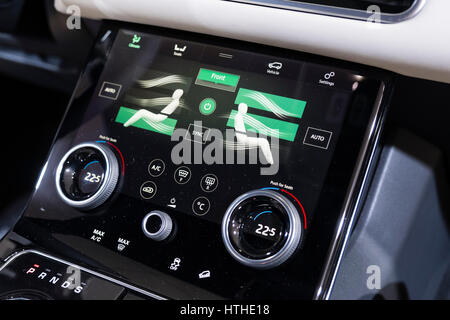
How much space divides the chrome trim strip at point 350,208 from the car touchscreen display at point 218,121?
0.12 ft

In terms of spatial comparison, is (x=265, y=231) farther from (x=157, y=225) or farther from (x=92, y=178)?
(x=92, y=178)

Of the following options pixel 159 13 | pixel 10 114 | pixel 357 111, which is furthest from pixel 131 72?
pixel 10 114

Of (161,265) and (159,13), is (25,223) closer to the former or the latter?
(161,265)

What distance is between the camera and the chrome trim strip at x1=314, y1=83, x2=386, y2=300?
60 cm

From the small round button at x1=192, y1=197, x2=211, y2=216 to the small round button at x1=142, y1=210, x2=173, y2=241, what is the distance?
37mm

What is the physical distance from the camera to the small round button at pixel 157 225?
2.15ft

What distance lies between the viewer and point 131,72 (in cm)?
78

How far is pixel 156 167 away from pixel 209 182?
3.3 inches

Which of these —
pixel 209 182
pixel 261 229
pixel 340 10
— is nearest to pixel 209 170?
pixel 209 182

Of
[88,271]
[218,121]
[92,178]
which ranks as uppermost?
[218,121]

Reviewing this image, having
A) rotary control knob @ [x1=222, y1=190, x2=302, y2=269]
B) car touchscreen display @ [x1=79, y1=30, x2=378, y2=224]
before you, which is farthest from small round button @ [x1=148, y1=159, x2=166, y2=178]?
rotary control knob @ [x1=222, y1=190, x2=302, y2=269]

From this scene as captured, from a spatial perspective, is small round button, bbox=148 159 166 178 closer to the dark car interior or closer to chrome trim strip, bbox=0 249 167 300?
the dark car interior

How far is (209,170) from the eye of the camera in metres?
0.69
